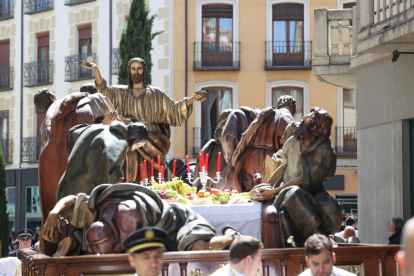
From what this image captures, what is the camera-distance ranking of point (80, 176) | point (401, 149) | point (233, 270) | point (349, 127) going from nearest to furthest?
point (233, 270) < point (80, 176) < point (401, 149) < point (349, 127)

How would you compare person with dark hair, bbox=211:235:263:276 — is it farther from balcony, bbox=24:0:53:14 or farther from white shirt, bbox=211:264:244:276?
balcony, bbox=24:0:53:14

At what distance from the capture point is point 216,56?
34781 mm

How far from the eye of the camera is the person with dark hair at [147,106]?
14.5 metres

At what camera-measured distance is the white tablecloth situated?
34.9ft

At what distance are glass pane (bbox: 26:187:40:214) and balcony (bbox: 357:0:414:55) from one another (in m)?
23.6

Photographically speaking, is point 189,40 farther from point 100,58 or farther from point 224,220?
point 224,220

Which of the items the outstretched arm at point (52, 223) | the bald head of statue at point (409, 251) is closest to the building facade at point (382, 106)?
the outstretched arm at point (52, 223)

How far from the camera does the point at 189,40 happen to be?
3475 cm

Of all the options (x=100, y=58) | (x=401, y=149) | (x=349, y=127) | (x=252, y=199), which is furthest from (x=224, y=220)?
(x=100, y=58)

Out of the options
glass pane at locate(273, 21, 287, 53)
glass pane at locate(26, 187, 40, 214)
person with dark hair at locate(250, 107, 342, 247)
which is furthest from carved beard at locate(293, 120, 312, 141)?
glass pane at locate(26, 187, 40, 214)

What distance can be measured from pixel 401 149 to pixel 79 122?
5.08 metres

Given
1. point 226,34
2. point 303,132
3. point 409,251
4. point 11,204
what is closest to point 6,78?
point 11,204

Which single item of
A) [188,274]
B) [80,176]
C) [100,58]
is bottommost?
[188,274]

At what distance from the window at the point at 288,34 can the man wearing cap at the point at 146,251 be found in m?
28.9
